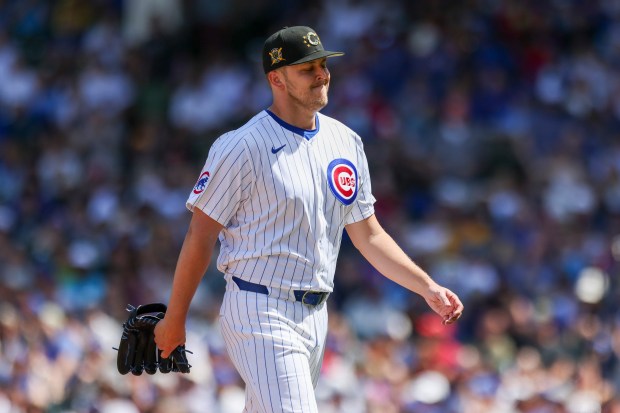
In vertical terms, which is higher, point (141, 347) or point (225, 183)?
point (225, 183)

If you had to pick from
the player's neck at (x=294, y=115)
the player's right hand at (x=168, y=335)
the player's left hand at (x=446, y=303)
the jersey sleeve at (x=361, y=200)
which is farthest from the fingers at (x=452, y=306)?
the player's right hand at (x=168, y=335)

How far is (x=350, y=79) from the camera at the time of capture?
41.3 ft

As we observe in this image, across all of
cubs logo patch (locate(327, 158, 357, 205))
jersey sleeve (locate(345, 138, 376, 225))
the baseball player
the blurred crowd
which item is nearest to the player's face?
the baseball player

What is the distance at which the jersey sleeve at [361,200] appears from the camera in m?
4.94

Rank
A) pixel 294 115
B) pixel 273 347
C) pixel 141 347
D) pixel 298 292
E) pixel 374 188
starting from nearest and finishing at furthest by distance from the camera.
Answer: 1. pixel 273 347
2. pixel 298 292
3. pixel 294 115
4. pixel 141 347
5. pixel 374 188

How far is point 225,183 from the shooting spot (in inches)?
181

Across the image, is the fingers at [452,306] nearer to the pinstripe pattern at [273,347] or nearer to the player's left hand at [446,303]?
the player's left hand at [446,303]

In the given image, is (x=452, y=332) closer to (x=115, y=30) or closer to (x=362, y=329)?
(x=362, y=329)

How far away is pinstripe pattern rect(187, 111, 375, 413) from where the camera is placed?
4.55 meters

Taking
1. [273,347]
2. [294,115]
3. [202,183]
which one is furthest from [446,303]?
[202,183]

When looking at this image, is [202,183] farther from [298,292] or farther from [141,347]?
[141,347]

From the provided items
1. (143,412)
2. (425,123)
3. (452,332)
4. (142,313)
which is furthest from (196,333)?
(142,313)

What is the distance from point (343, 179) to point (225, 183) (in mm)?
505

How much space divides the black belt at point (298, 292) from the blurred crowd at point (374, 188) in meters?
4.75
